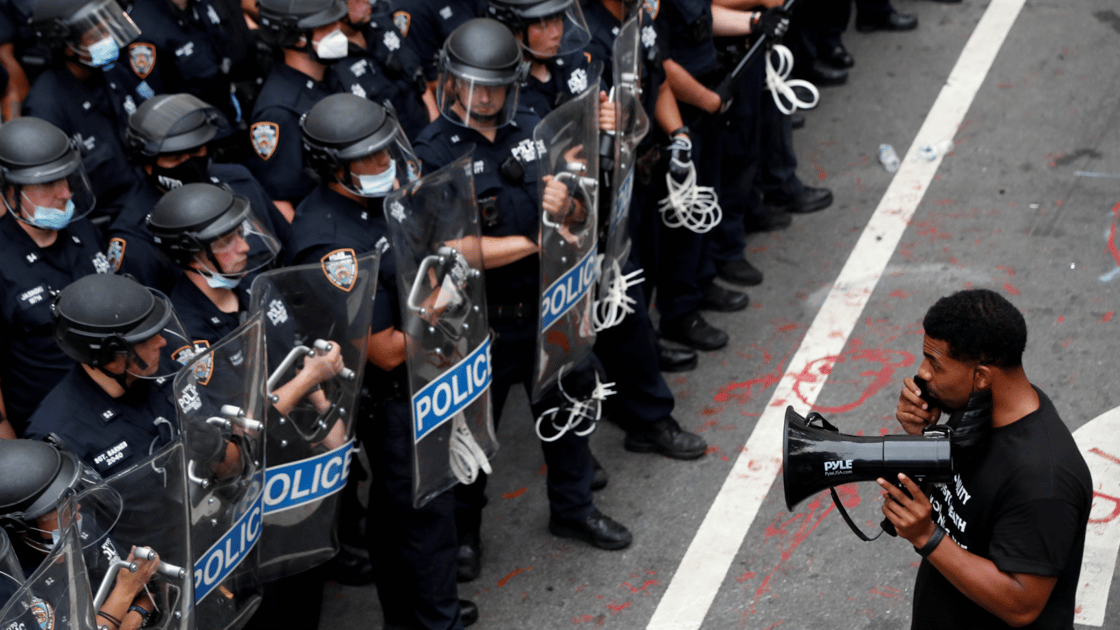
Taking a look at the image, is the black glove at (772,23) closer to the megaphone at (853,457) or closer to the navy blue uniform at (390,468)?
the navy blue uniform at (390,468)

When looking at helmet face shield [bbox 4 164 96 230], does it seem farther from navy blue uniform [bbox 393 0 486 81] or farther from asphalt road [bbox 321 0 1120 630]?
navy blue uniform [bbox 393 0 486 81]

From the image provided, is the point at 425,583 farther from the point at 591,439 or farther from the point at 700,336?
the point at 700,336

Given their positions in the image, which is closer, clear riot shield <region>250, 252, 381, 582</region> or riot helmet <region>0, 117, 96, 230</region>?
clear riot shield <region>250, 252, 381, 582</region>

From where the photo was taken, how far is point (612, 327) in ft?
17.7

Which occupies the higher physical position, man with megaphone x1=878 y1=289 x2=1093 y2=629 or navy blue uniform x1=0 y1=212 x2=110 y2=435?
man with megaphone x1=878 y1=289 x2=1093 y2=629

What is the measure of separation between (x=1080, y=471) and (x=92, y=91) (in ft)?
15.5

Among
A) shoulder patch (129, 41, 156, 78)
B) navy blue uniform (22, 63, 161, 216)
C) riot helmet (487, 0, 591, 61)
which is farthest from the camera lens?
shoulder patch (129, 41, 156, 78)

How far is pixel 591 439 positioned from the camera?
19.3ft

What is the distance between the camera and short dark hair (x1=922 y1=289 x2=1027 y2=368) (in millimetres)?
3113

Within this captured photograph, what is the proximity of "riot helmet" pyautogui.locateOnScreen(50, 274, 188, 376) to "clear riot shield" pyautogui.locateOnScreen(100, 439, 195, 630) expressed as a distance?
650 mm

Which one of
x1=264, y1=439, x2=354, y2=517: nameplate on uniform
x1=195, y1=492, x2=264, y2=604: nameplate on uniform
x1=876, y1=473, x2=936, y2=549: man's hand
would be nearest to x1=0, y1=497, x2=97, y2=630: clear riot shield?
x1=195, y1=492, x2=264, y2=604: nameplate on uniform

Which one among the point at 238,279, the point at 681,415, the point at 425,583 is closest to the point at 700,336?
the point at 681,415

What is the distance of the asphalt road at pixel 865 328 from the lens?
490cm

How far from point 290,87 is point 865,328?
3152mm
